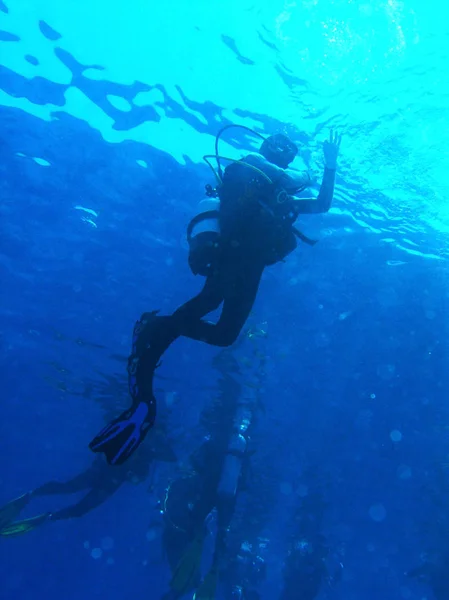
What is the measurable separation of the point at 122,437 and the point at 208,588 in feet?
32.4

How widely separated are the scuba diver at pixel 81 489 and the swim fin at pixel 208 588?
5.06 meters

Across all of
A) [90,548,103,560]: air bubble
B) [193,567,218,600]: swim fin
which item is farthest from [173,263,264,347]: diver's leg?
[90,548,103,560]: air bubble

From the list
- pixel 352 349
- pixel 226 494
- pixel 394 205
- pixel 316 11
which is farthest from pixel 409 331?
pixel 316 11

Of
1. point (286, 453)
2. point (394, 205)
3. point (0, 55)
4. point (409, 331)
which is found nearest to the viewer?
point (0, 55)

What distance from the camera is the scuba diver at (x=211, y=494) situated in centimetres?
1210

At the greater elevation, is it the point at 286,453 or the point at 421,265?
the point at 421,265

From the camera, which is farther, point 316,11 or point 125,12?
point 125,12

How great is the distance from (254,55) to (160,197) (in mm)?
5767

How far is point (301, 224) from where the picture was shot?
14.5 meters

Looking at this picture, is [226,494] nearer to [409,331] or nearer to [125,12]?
[409,331]

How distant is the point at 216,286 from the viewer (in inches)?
231

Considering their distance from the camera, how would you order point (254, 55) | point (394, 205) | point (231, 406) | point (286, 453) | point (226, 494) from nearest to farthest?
point (254, 55) < point (394, 205) < point (226, 494) < point (231, 406) < point (286, 453)

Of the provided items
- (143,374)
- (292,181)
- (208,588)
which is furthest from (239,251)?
(208,588)

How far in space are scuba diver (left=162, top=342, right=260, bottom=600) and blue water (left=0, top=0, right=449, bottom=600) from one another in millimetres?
1074
